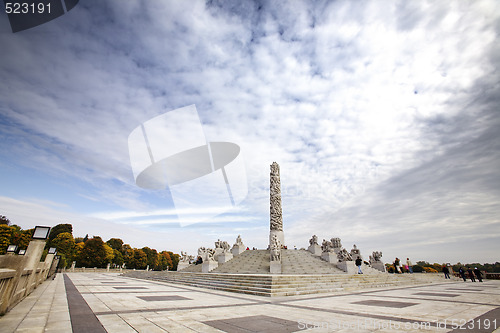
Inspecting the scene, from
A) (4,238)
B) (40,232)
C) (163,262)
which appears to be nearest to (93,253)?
(4,238)

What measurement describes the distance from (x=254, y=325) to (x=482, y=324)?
16.2 feet

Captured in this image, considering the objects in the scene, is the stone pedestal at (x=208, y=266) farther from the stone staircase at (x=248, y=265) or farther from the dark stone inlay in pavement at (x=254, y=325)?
the dark stone inlay in pavement at (x=254, y=325)

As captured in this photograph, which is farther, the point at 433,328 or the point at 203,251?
the point at 203,251

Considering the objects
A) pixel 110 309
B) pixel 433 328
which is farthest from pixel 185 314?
pixel 433 328

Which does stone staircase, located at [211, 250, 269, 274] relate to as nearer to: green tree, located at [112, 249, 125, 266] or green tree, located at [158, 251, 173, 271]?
green tree, located at [112, 249, 125, 266]

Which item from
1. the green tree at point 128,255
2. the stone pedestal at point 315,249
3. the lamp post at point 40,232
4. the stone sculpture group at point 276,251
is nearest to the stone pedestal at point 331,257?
the stone sculpture group at point 276,251

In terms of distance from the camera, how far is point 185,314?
592cm

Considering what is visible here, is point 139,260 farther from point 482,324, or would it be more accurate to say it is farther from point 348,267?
point 482,324

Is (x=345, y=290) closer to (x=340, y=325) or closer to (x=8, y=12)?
(x=340, y=325)

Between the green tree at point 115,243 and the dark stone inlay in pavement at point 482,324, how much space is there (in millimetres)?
80621

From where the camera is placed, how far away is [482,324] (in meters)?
5.04

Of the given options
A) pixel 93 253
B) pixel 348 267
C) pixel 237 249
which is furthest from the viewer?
pixel 93 253

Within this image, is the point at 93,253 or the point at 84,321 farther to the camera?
the point at 93,253

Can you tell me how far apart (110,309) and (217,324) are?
3.36m
